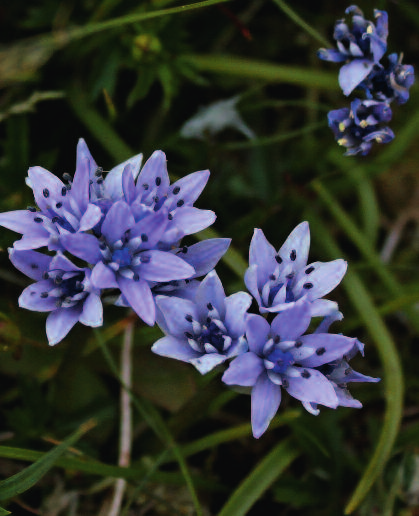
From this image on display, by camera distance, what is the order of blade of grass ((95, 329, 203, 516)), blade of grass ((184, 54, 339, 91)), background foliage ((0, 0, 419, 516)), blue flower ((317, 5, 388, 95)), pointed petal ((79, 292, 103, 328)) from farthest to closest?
1. blade of grass ((184, 54, 339, 91))
2. background foliage ((0, 0, 419, 516))
3. blade of grass ((95, 329, 203, 516))
4. blue flower ((317, 5, 388, 95))
5. pointed petal ((79, 292, 103, 328))

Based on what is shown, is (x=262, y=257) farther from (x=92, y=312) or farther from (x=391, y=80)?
(x=391, y=80)

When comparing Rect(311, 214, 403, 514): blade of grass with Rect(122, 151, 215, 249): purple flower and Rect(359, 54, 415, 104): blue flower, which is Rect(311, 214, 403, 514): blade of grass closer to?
Rect(359, 54, 415, 104): blue flower

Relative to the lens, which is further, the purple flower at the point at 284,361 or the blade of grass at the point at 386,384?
the blade of grass at the point at 386,384

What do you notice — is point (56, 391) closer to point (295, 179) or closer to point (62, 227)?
point (62, 227)

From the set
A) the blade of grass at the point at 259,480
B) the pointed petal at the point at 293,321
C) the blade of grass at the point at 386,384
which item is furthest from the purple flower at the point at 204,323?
the blade of grass at the point at 386,384

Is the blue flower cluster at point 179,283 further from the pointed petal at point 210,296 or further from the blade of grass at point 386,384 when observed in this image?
the blade of grass at point 386,384

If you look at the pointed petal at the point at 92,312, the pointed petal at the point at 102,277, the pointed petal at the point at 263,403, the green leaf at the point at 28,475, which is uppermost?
the pointed petal at the point at 102,277

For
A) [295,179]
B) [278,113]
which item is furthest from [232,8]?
[295,179]

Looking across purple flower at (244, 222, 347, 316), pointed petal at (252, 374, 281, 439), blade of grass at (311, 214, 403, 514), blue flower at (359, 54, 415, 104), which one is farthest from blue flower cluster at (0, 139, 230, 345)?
blade of grass at (311, 214, 403, 514)
